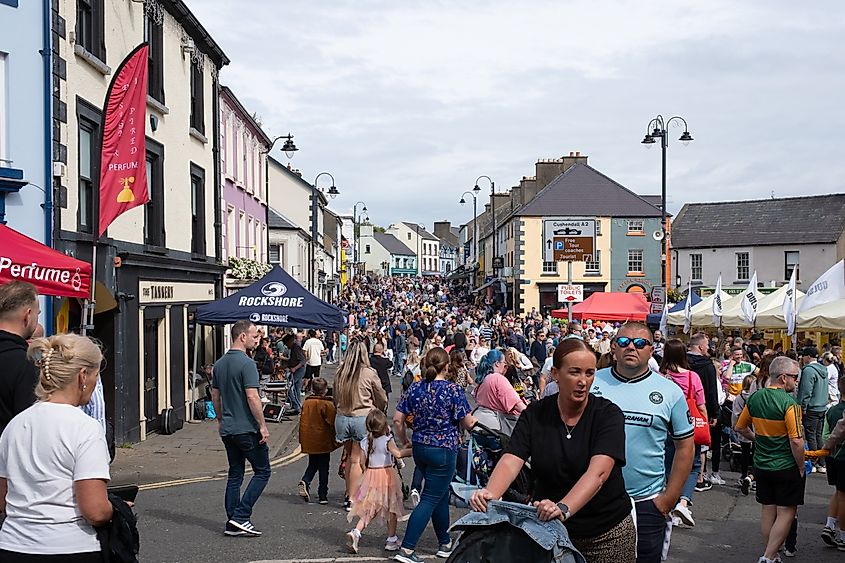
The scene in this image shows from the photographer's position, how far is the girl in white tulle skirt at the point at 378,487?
327 inches

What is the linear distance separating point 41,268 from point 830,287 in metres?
12.3

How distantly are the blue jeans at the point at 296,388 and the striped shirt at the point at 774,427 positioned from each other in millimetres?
14032

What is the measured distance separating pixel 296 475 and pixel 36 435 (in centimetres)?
881

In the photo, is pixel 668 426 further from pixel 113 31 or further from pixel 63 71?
pixel 113 31

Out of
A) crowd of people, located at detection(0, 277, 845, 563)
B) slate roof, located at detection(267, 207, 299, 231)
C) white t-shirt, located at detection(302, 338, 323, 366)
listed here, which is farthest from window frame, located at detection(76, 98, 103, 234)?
slate roof, located at detection(267, 207, 299, 231)

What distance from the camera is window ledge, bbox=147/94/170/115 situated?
55.4 ft

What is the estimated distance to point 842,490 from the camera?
8.27 metres

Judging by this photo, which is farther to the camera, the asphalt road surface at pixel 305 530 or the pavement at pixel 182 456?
the pavement at pixel 182 456

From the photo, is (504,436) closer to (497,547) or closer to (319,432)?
(319,432)

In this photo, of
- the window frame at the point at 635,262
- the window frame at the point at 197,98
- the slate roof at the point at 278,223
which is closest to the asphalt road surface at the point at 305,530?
the window frame at the point at 197,98

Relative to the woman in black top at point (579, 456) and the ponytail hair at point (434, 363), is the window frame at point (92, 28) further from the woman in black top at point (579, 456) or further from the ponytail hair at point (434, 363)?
the woman in black top at point (579, 456)

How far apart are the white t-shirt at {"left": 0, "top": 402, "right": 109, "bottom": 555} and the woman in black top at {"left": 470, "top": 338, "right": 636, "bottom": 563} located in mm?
1783

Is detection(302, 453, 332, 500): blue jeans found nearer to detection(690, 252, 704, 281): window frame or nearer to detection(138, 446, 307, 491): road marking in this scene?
detection(138, 446, 307, 491): road marking

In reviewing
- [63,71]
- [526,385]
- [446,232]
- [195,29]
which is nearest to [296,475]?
[526,385]
